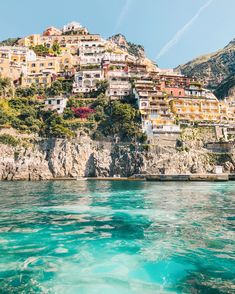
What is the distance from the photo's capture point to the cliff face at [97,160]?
176 feet

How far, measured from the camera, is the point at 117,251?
11.4m

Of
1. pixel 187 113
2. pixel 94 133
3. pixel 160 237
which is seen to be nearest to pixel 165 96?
pixel 187 113

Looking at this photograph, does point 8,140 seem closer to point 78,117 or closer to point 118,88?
point 78,117

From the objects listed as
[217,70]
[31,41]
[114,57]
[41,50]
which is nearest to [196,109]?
[114,57]

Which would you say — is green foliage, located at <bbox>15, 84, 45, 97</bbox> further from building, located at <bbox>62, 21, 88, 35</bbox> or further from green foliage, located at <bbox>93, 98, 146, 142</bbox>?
building, located at <bbox>62, 21, 88, 35</bbox>

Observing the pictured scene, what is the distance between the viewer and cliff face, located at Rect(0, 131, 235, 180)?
5378cm

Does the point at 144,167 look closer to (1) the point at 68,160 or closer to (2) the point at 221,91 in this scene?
(1) the point at 68,160

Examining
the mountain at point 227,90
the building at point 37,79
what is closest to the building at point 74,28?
the building at point 37,79

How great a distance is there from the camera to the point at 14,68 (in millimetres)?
79500

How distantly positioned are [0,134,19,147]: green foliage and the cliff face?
715mm

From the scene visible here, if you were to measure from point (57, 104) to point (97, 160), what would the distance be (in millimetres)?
17472

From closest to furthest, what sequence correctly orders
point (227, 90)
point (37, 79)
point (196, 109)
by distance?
point (196, 109), point (37, 79), point (227, 90)

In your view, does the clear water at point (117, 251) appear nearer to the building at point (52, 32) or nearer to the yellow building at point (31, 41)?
the yellow building at point (31, 41)

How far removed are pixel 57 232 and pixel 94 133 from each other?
148 feet
